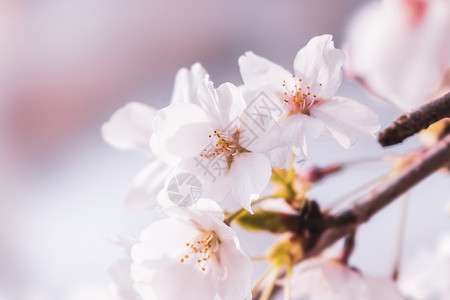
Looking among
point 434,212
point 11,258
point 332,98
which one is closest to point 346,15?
point 434,212

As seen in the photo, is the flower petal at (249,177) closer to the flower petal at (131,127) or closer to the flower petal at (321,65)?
the flower petal at (321,65)

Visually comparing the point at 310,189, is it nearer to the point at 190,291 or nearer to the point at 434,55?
the point at 190,291

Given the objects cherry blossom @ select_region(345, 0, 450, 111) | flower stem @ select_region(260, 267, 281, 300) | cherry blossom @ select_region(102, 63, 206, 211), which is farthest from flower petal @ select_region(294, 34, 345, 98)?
cherry blossom @ select_region(345, 0, 450, 111)

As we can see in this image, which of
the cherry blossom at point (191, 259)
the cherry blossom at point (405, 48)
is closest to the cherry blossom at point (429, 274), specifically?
the cherry blossom at point (405, 48)

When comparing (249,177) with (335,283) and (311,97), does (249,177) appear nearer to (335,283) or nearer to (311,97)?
(311,97)

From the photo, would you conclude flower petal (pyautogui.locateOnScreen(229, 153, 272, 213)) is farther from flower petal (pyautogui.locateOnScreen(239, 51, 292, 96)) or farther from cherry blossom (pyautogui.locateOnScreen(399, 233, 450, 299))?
cherry blossom (pyautogui.locateOnScreen(399, 233, 450, 299))

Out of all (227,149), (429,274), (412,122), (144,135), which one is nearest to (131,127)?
(144,135)
